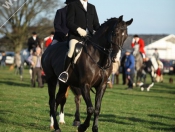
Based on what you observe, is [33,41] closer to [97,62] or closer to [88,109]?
[97,62]

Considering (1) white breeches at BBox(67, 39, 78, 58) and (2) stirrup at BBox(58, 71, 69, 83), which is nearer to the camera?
(1) white breeches at BBox(67, 39, 78, 58)

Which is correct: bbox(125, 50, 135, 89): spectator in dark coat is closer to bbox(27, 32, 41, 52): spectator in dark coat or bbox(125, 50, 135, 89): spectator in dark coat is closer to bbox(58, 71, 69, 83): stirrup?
bbox(27, 32, 41, 52): spectator in dark coat

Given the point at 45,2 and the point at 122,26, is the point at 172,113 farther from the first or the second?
the point at 45,2

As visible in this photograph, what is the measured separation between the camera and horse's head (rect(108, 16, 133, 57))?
33.0 ft

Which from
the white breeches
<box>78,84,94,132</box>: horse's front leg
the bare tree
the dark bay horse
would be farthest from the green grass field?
the bare tree

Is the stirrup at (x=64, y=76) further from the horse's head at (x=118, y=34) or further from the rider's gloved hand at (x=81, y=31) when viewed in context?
the horse's head at (x=118, y=34)

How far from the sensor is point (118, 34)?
10.0 metres

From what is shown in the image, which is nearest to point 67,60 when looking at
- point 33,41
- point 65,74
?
point 65,74

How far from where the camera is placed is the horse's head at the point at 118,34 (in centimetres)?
1005

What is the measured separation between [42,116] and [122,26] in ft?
13.9

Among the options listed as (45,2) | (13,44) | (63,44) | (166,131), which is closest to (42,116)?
(63,44)

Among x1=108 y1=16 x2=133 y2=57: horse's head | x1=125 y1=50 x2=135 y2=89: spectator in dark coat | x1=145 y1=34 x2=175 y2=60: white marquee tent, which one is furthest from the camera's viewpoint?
x1=145 y1=34 x2=175 y2=60: white marquee tent

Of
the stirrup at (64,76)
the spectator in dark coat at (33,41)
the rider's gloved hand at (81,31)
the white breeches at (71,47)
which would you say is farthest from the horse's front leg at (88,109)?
the spectator in dark coat at (33,41)

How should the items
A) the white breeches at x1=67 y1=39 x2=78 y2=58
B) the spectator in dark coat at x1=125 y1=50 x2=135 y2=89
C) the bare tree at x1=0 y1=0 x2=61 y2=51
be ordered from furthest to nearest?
the bare tree at x1=0 y1=0 x2=61 y2=51
the spectator in dark coat at x1=125 y1=50 x2=135 y2=89
the white breeches at x1=67 y1=39 x2=78 y2=58
